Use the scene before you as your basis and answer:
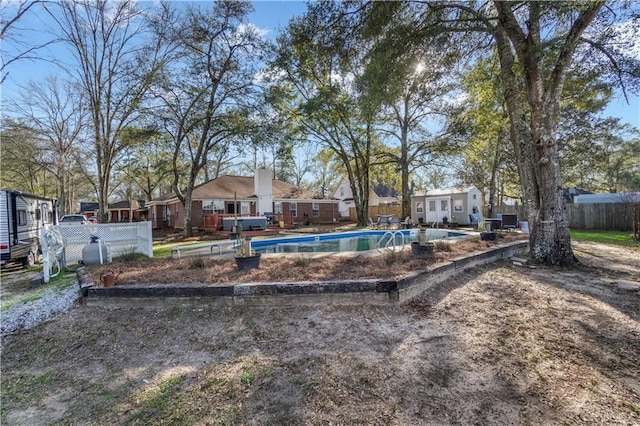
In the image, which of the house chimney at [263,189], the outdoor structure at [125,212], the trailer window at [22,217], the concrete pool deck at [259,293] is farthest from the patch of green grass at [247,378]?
the outdoor structure at [125,212]

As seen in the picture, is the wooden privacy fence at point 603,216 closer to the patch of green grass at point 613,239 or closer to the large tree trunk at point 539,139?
the patch of green grass at point 613,239

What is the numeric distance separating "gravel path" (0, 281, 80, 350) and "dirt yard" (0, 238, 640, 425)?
1.06ft

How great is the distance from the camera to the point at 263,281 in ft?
14.8

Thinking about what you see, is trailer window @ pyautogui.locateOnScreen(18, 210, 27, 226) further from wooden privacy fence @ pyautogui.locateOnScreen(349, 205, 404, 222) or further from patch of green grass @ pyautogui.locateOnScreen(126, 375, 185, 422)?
wooden privacy fence @ pyautogui.locateOnScreen(349, 205, 404, 222)

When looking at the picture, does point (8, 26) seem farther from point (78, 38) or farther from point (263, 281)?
point (263, 281)

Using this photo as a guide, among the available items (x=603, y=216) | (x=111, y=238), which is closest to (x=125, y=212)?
(x=111, y=238)

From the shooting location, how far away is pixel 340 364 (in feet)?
9.21

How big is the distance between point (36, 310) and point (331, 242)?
944cm

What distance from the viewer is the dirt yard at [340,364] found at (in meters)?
2.23

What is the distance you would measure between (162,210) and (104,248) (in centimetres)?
2026

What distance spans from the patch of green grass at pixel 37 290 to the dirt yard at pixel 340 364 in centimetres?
156

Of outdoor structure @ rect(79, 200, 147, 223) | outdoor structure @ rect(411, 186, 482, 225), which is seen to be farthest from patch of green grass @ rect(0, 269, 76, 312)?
outdoor structure @ rect(79, 200, 147, 223)

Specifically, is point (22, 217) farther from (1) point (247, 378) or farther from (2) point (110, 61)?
(1) point (247, 378)

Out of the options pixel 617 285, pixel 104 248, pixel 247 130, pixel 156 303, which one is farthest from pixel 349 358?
pixel 247 130
